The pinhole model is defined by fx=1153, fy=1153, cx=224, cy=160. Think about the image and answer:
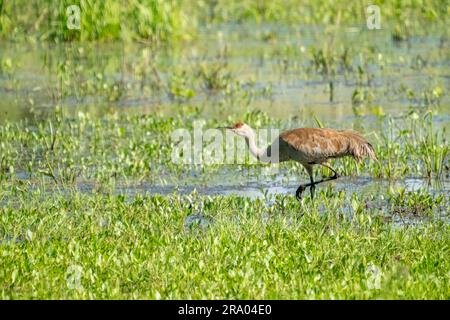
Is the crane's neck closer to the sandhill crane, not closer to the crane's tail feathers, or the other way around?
the sandhill crane

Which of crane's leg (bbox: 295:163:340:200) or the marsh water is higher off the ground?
the marsh water

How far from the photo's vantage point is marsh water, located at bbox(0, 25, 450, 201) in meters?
13.6

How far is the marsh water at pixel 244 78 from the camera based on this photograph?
13594 millimetres

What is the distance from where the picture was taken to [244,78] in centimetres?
1561

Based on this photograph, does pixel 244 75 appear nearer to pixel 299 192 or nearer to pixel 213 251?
pixel 299 192

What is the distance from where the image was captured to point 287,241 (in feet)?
25.8

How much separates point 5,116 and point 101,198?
464 cm

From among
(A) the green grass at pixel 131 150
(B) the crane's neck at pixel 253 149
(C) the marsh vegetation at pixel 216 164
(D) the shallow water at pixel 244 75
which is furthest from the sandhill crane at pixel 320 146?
(D) the shallow water at pixel 244 75

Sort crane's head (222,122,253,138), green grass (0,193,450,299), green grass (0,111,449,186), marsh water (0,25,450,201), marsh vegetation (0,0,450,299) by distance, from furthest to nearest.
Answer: marsh water (0,25,450,201), green grass (0,111,449,186), crane's head (222,122,253,138), marsh vegetation (0,0,450,299), green grass (0,193,450,299)

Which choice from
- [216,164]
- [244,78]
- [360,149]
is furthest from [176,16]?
[360,149]

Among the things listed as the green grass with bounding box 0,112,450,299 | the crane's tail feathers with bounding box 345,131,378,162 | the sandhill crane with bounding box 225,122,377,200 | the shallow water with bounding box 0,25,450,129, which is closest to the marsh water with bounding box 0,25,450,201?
the shallow water with bounding box 0,25,450,129

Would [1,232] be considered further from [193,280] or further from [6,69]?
[6,69]

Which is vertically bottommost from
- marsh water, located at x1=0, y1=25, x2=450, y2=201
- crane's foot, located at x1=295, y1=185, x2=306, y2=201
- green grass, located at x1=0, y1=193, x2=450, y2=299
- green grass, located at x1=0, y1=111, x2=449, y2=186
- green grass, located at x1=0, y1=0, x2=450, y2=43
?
green grass, located at x1=0, y1=193, x2=450, y2=299

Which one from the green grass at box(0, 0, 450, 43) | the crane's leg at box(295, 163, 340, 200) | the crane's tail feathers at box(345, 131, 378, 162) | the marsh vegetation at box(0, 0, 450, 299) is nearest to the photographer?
the marsh vegetation at box(0, 0, 450, 299)
